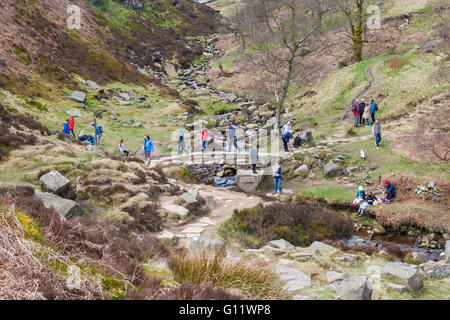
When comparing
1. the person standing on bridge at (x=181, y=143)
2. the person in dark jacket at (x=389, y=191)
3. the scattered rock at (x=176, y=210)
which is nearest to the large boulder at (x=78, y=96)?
the person standing on bridge at (x=181, y=143)

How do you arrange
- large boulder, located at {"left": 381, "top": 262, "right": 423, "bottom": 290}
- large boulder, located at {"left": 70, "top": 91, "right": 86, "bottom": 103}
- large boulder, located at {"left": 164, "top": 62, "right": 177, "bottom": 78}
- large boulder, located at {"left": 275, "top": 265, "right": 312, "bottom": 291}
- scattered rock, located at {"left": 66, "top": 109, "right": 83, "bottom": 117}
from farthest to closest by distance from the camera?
large boulder, located at {"left": 164, "top": 62, "right": 177, "bottom": 78}
large boulder, located at {"left": 70, "top": 91, "right": 86, "bottom": 103}
scattered rock, located at {"left": 66, "top": 109, "right": 83, "bottom": 117}
large boulder, located at {"left": 381, "top": 262, "right": 423, "bottom": 290}
large boulder, located at {"left": 275, "top": 265, "right": 312, "bottom": 291}

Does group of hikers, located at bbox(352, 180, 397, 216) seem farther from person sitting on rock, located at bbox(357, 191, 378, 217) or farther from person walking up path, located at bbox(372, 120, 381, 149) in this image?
person walking up path, located at bbox(372, 120, 381, 149)

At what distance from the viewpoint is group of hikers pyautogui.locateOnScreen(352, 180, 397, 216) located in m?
14.0

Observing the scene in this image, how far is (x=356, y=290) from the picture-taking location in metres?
4.84

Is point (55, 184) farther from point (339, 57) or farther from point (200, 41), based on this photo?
point (200, 41)

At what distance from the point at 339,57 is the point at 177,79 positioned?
23937 mm

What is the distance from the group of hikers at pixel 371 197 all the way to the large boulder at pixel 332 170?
3055 millimetres

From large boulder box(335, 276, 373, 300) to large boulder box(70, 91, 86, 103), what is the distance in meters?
30.5

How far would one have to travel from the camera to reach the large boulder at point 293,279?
5.42 m

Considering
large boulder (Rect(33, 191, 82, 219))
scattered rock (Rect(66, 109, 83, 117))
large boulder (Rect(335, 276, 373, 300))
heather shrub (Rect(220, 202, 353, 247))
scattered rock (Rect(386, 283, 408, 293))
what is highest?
scattered rock (Rect(66, 109, 83, 117))

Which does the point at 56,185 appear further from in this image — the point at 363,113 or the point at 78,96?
the point at 78,96

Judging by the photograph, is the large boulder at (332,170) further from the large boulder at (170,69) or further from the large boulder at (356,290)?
the large boulder at (170,69)

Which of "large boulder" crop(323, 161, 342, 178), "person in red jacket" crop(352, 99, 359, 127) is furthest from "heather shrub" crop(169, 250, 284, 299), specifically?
"person in red jacket" crop(352, 99, 359, 127)

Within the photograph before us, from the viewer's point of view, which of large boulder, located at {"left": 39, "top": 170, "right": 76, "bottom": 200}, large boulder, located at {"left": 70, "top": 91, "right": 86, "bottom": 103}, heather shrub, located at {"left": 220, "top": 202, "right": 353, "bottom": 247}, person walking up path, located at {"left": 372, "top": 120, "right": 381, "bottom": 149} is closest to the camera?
large boulder, located at {"left": 39, "top": 170, "right": 76, "bottom": 200}
